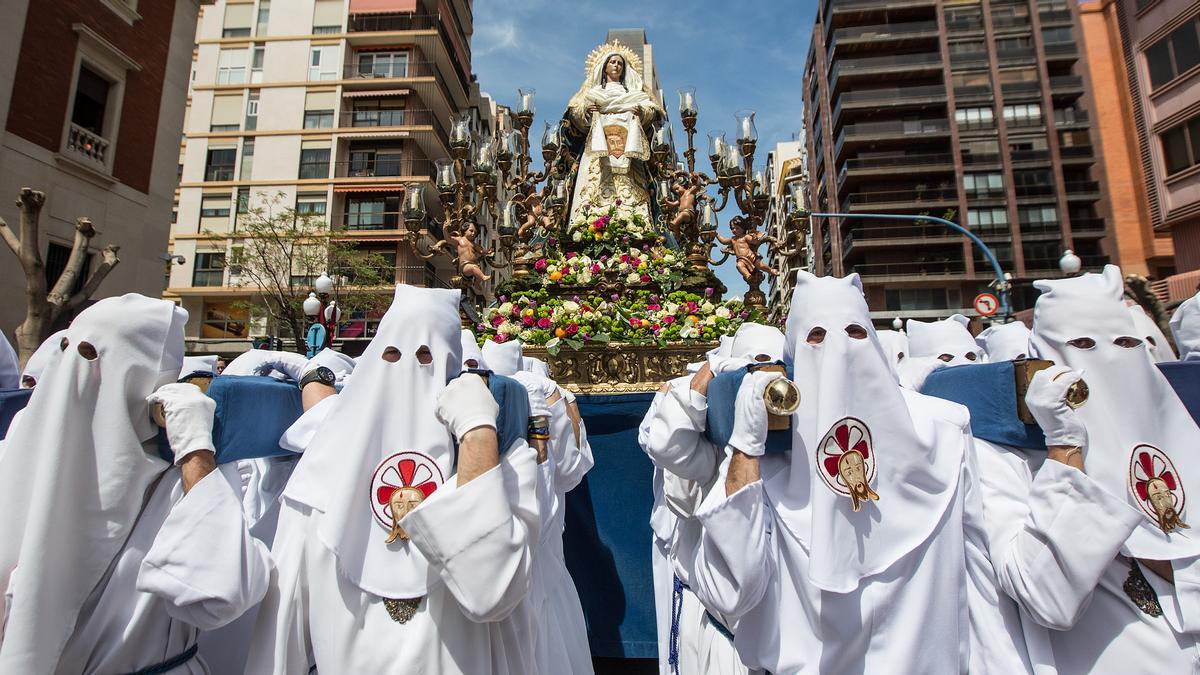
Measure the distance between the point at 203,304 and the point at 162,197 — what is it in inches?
720

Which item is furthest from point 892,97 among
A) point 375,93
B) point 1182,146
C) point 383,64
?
point 375,93

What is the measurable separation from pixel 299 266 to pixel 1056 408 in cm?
2747

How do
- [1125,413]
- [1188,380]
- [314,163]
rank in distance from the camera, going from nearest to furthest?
[1125,413] < [1188,380] < [314,163]

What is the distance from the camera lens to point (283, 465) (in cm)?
324

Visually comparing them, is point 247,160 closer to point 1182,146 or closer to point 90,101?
point 90,101

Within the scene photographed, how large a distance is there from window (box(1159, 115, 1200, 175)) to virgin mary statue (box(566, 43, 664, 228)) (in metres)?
18.5

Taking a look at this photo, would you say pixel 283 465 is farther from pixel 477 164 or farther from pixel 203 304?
pixel 203 304

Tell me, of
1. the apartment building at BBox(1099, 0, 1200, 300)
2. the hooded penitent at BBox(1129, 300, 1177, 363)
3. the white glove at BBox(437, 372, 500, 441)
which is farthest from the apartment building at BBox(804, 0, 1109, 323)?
the white glove at BBox(437, 372, 500, 441)

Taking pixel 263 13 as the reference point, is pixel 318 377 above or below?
below

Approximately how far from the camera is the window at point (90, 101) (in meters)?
14.9

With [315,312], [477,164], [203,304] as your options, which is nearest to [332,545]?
[477,164]

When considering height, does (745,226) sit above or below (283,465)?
above

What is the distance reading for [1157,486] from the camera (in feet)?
7.29

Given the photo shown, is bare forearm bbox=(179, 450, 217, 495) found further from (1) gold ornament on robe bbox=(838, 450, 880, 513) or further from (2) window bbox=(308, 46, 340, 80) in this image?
(2) window bbox=(308, 46, 340, 80)
